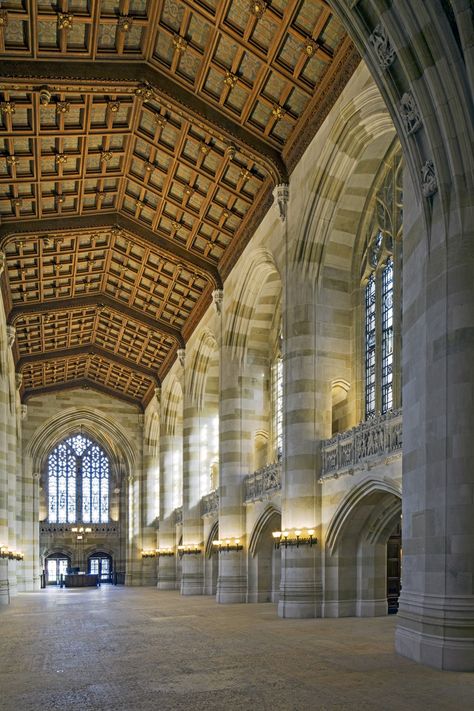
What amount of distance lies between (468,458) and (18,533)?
38.2 metres

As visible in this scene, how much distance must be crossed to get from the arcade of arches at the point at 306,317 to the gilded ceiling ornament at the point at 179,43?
137 mm

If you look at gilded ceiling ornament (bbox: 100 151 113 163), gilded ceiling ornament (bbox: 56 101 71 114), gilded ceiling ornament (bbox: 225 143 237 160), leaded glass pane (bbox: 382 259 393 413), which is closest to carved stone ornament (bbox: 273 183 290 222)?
gilded ceiling ornament (bbox: 225 143 237 160)

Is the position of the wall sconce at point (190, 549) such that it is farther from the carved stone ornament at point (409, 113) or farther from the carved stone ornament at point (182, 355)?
the carved stone ornament at point (409, 113)

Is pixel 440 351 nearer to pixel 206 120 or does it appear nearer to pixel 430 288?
pixel 430 288

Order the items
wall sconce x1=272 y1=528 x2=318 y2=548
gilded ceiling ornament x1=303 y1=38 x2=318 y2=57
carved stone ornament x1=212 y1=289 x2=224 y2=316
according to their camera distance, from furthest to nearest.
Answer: carved stone ornament x1=212 y1=289 x2=224 y2=316, wall sconce x1=272 y1=528 x2=318 y2=548, gilded ceiling ornament x1=303 y1=38 x2=318 y2=57

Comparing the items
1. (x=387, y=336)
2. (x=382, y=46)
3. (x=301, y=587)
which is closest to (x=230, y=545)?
(x=301, y=587)

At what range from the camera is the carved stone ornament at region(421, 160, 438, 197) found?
12.5m

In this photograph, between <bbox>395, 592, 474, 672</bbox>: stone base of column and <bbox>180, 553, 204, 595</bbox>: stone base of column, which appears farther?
<bbox>180, 553, 204, 595</bbox>: stone base of column

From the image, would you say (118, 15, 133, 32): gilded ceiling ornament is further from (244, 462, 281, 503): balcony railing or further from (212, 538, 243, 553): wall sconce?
(212, 538, 243, 553): wall sconce

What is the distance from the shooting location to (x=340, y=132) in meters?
19.5

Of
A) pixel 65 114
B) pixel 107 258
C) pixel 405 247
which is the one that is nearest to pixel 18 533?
pixel 107 258

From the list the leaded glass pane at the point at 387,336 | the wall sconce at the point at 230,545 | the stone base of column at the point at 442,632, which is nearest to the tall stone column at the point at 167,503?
the wall sconce at the point at 230,545

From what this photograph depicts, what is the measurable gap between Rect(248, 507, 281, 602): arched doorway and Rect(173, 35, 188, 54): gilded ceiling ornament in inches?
602

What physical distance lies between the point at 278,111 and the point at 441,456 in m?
12.4
